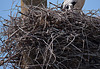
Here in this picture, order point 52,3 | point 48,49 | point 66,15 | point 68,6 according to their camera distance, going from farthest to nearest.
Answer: point 68,6 → point 52,3 → point 66,15 → point 48,49

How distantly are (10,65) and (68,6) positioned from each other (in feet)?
4.24

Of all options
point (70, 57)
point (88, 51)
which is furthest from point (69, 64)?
point (88, 51)

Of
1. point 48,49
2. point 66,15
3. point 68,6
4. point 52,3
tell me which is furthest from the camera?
point 68,6

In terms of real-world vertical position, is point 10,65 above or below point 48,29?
below

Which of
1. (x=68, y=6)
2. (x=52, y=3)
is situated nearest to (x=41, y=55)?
(x=52, y=3)

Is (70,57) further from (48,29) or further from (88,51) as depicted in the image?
(48,29)

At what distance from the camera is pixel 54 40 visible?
248cm

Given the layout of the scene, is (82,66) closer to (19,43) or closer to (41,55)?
(41,55)

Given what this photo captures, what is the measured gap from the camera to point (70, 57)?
97.4 inches

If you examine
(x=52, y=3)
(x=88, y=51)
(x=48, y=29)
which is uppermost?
(x=52, y=3)

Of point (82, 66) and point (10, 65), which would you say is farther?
point (10, 65)

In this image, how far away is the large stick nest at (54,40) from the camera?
244 cm

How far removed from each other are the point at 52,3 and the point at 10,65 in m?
0.91

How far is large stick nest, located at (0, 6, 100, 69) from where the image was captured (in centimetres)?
244
